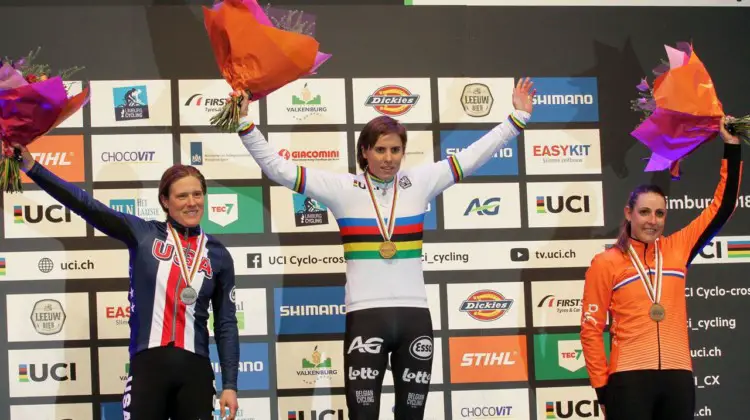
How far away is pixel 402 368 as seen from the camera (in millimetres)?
3475

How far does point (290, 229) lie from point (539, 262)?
134 centimetres

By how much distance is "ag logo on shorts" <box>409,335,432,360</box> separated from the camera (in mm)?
3453

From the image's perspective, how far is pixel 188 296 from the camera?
3.30 metres

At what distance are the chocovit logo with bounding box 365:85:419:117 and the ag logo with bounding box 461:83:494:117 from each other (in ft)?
0.88

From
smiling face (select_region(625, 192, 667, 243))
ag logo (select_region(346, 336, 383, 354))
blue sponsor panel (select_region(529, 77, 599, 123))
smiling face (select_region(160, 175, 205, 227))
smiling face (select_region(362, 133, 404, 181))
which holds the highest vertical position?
blue sponsor panel (select_region(529, 77, 599, 123))

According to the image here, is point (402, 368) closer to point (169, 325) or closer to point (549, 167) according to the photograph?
point (169, 325)

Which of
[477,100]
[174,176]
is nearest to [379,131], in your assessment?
[174,176]

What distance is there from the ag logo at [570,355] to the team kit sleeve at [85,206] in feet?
7.80

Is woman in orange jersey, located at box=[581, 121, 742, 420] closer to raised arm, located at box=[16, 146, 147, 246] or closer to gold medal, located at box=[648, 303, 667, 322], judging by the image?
gold medal, located at box=[648, 303, 667, 322]

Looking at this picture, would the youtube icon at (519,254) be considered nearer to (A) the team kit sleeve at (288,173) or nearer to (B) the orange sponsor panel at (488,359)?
(B) the orange sponsor panel at (488,359)

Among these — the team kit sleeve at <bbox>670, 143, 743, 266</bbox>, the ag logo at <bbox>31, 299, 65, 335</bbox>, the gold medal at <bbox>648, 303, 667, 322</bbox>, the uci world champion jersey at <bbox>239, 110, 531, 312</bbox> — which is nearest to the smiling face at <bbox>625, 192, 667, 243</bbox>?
the team kit sleeve at <bbox>670, 143, 743, 266</bbox>

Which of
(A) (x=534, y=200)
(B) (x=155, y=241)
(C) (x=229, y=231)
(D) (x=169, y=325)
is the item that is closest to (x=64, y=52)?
(C) (x=229, y=231)

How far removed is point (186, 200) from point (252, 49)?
68cm

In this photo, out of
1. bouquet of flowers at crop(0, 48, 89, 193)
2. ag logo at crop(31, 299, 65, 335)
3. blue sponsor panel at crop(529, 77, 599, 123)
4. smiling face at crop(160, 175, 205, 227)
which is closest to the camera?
bouquet of flowers at crop(0, 48, 89, 193)
